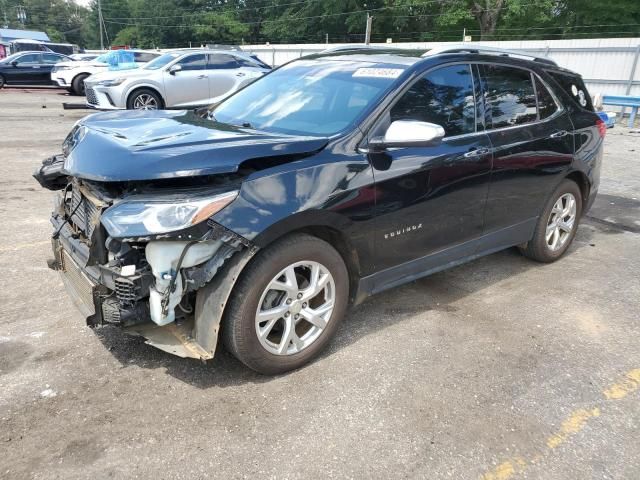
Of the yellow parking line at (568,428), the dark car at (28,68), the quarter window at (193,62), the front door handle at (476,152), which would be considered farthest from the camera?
the dark car at (28,68)

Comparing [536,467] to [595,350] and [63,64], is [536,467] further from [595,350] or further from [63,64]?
[63,64]

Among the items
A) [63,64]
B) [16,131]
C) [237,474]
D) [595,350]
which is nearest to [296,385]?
[237,474]

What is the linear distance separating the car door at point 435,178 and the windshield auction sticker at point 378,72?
145 mm

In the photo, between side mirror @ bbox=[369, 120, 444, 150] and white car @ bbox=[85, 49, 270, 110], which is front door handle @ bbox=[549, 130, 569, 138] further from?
white car @ bbox=[85, 49, 270, 110]

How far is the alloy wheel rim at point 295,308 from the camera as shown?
9.64ft

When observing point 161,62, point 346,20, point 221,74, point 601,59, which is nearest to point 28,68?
point 161,62

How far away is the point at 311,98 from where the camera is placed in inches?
146

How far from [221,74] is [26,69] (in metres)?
12.7

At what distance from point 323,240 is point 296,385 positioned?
0.86 m

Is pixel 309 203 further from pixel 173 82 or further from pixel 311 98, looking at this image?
pixel 173 82

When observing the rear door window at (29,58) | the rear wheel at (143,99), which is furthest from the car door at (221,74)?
the rear door window at (29,58)

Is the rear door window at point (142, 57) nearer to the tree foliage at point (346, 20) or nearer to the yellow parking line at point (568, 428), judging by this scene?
the yellow parking line at point (568, 428)

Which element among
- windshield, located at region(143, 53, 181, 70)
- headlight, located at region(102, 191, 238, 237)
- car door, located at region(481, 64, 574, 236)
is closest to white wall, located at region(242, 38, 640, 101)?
windshield, located at region(143, 53, 181, 70)

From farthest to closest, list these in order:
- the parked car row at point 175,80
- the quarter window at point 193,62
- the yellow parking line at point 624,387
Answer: the quarter window at point 193,62
the parked car row at point 175,80
the yellow parking line at point 624,387
